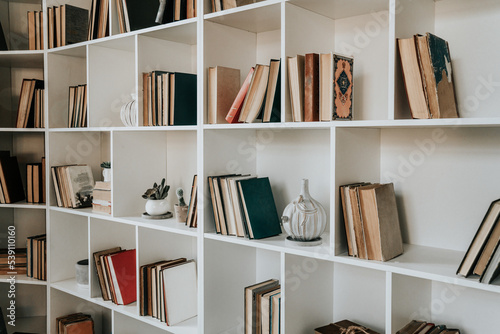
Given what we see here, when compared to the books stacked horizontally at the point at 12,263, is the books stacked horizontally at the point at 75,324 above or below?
below

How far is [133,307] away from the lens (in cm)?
222

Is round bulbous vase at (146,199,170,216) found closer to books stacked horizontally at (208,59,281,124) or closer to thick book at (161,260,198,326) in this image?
thick book at (161,260,198,326)

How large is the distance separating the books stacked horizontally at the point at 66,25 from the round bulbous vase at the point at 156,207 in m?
1.06

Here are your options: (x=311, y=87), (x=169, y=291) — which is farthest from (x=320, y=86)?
(x=169, y=291)

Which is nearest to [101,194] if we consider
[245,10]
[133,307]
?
[133,307]

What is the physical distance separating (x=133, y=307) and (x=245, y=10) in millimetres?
1497

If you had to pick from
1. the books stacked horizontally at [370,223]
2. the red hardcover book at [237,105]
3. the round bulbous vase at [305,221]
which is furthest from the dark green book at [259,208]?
the books stacked horizontally at [370,223]

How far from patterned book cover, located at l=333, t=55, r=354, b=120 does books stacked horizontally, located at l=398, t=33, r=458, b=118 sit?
0.74 feet

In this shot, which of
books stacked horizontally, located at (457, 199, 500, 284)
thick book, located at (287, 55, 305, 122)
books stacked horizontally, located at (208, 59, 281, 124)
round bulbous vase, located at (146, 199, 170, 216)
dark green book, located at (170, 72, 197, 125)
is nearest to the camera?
books stacked horizontally, located at (457, 199, 500, 284)

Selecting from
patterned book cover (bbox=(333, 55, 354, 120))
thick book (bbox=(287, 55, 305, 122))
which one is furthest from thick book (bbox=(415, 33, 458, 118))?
thick book (bbox=(287, 55, 305, 122))

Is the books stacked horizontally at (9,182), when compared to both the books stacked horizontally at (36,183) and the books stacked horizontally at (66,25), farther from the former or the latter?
the books stacked horizontally at (66,25)

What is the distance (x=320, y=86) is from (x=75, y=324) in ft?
6.62

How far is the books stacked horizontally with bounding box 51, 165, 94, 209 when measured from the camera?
250cm

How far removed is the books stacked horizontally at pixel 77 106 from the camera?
251cm
